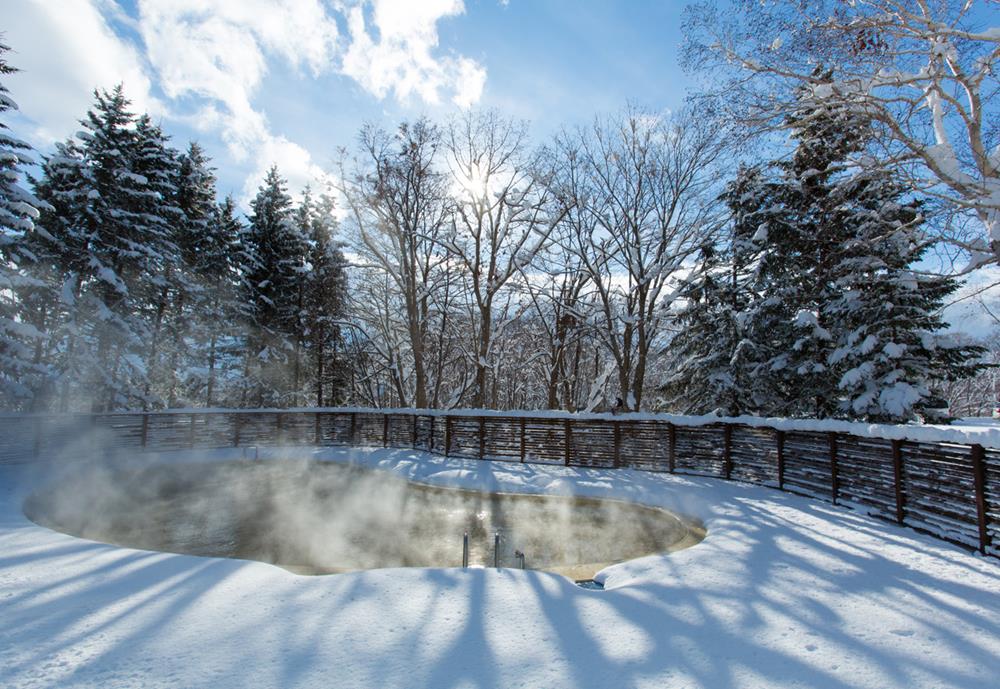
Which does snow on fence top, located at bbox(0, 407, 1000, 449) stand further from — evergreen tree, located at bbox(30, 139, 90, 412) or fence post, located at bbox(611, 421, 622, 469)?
evergreen tree, located at bbox(30, 139, 90, 412)

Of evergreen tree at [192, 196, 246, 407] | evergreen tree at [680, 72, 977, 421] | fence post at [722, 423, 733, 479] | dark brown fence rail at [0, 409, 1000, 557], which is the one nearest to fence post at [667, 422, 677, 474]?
dark brown fence rail at [0, 409, 1000, 557]

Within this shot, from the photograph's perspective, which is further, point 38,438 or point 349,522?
point 38,438

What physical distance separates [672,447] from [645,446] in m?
0.75

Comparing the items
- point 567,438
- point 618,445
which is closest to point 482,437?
point 567,438

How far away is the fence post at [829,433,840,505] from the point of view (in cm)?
868

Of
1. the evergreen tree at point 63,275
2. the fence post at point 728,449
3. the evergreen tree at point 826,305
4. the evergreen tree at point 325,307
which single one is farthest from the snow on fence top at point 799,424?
the evergreen tree at point 325,307

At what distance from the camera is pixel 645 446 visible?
13172 millimetres

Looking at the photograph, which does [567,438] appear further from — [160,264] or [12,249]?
[160,264]

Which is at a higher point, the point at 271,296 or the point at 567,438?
the point at 271,296

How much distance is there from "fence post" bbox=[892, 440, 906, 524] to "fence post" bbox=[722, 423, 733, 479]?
4177 millimetres

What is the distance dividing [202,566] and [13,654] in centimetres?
202

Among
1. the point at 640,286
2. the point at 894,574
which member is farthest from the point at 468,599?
the point at 640,286

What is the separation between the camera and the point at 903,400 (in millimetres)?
11547

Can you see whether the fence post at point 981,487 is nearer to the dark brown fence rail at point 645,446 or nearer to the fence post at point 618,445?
the dark brown fence rail at point 645,446
